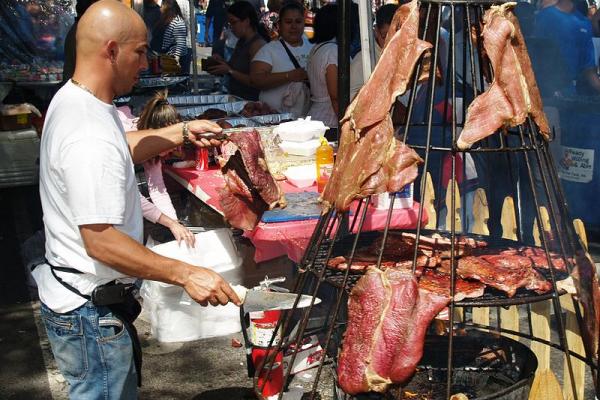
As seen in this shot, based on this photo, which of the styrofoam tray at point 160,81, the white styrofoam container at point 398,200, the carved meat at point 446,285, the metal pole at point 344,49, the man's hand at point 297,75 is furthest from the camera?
the styrofoam tray at point 160,81

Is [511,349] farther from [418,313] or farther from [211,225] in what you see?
[211,225]

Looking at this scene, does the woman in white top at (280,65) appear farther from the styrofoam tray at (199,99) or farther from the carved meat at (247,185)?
the carved meat at (247,185)

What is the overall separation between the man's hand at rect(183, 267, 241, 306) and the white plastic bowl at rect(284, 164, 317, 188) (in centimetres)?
242

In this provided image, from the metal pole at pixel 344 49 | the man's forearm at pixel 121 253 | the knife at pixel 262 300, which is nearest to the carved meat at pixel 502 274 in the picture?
the knife at pixel 262 300

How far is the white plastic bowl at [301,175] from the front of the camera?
17.4 ft

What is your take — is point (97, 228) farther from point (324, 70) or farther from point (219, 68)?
point (219, 68)

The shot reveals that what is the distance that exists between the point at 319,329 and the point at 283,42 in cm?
494

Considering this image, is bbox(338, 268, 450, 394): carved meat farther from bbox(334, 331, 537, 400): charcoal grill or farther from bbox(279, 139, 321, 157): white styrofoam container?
bbox(279, 139, 321, 157): white styrofoam container

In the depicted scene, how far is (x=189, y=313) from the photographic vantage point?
17.6 feet

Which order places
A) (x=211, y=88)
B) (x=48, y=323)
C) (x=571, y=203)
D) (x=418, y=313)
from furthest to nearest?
1. (x=211, y=88)
2. (x=571, y=203)
3. (x=48, y=323)
4. (x=418, y=313)

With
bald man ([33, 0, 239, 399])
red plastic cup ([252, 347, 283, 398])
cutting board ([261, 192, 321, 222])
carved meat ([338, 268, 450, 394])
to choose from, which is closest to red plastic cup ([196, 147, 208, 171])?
cutting board ([261, 192, 321, 222])

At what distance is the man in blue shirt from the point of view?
7.80 meters

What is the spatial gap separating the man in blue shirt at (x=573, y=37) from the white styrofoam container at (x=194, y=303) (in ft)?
15.5

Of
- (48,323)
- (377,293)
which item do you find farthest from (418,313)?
(48,323)
